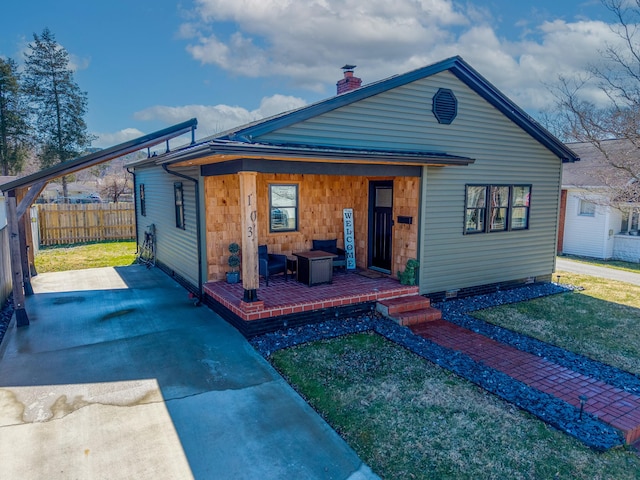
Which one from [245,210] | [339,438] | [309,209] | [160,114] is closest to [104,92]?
[309,209]

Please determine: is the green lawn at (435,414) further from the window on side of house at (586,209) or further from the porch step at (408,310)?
the window on side of house at (586,209)

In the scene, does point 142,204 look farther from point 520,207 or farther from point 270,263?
point 520,207

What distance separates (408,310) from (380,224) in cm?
253

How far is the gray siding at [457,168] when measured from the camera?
7.65 metres

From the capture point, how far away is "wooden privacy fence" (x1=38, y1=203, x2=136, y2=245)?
16.5 m

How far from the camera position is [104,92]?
26.9 metres

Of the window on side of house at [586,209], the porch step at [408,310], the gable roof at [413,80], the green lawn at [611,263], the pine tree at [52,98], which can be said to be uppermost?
the pine tree at [52,98]

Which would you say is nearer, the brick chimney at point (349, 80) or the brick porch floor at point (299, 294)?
the brick porch floor at point (299, 294)

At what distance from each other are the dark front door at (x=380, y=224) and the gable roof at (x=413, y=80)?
2.26m

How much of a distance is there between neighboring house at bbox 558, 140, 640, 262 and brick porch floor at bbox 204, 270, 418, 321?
32.4 ft

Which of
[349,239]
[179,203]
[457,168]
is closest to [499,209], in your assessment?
[457,168]

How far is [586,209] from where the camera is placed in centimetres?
1559

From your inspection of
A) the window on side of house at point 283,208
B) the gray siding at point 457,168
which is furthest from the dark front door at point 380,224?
the window on side of house at point 283,208

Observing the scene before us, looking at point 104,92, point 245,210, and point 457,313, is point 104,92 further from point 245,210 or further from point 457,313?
point 457,313
